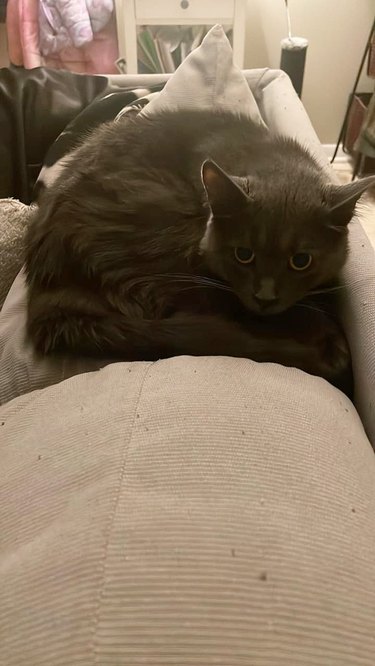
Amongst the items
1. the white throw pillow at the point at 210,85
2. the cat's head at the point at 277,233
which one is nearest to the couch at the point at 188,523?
the cat's head at the point at 277,233

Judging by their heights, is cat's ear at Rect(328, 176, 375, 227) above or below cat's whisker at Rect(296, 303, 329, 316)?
above

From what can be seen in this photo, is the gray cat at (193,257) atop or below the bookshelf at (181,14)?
below

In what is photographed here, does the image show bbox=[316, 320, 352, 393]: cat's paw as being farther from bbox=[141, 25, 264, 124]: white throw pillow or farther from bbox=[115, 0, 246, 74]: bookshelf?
bbox=[115, 0, 246, 74]: bookshelf

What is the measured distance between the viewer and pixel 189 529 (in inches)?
20.0

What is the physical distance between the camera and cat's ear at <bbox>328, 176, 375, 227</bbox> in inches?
37.4

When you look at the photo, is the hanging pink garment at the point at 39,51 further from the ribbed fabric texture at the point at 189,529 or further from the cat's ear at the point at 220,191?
the ribbed fabric texture at the point at 189,529

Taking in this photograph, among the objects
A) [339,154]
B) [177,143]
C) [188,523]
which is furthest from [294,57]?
[188,523]

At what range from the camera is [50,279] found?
1078 millimetres

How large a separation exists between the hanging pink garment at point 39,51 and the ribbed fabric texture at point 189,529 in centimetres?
246

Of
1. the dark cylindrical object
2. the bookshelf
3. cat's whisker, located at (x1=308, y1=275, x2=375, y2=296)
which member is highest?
the bookshelf

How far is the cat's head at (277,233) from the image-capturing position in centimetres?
99

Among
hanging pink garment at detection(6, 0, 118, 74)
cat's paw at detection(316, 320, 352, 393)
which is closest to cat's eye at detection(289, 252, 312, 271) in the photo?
cat's paw at detection(316, 320, 352, 393)

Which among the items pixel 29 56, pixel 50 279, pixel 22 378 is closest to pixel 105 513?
pixel 22 378

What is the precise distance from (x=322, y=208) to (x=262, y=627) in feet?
2.39
